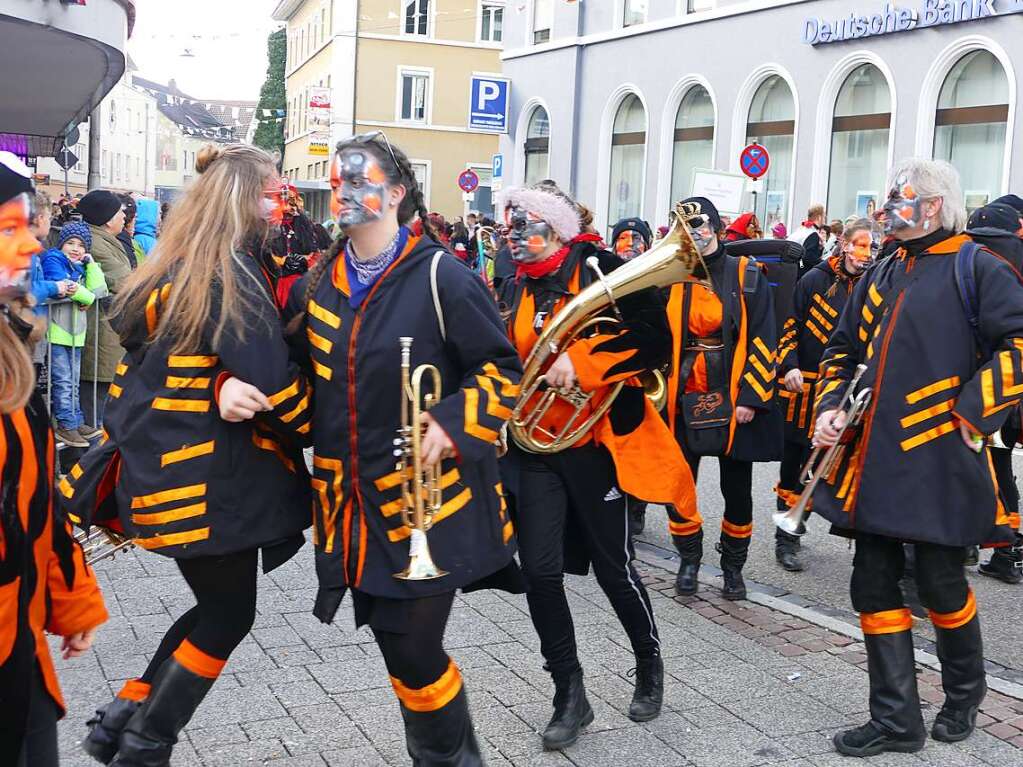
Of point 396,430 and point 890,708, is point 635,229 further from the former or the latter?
point 396,430

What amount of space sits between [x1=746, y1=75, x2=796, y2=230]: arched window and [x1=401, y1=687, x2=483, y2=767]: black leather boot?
1800 cm

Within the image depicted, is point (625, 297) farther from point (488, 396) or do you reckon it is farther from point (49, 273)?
point (49, 273)

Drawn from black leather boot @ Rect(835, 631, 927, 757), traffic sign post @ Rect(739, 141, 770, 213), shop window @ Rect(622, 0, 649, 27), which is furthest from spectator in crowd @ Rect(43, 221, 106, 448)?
shop window @ Rect(622, 0, 649, 27)

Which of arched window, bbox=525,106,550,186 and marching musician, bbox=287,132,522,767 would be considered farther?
arched window, bbox=525,106,550,186

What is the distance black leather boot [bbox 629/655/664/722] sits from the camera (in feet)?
14.7

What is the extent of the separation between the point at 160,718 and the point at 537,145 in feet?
84.6

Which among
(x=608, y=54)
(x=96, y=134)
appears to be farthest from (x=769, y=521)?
(x=608, y=54)

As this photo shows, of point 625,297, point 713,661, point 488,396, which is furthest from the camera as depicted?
point 713,661

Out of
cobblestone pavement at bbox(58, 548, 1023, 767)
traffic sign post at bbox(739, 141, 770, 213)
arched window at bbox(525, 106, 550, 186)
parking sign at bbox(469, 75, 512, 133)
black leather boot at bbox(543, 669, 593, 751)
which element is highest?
parking sign at bbox(469, 75, 512, 133)

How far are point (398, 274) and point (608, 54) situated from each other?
76.0ft

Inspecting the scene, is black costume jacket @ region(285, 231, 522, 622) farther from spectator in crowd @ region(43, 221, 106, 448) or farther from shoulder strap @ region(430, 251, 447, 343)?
spectator in crowd @ region(43, 221, 106, 448)

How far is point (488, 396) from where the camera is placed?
3.32 metres

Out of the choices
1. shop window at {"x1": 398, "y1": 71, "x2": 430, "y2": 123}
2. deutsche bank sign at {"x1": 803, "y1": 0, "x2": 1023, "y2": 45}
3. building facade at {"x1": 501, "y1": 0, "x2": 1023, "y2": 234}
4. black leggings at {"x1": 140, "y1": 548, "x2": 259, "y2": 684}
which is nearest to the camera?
black leggings at {"x1": 140, "y1": 548, "x2": 259, "y2": 684}

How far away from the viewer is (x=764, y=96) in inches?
846
